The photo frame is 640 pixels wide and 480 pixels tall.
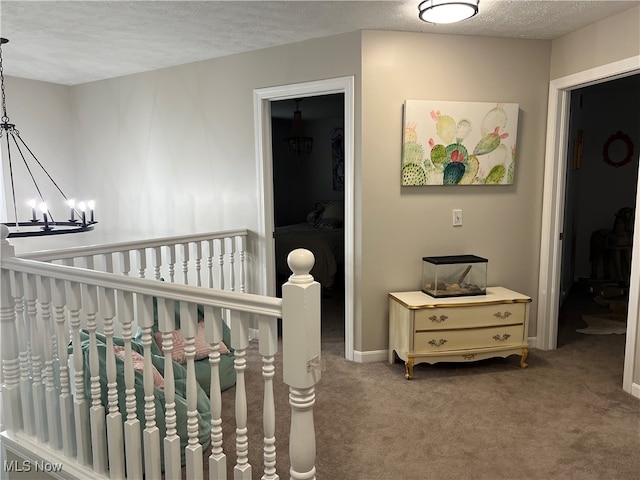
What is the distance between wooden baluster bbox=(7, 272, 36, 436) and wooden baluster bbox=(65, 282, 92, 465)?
1.37 feet

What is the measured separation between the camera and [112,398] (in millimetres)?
1779

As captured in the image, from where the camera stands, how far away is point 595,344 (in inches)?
142

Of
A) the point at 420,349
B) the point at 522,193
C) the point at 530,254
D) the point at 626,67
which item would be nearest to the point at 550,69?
the point at 626,67

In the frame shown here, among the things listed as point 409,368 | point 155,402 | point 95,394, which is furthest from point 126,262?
point 409,368

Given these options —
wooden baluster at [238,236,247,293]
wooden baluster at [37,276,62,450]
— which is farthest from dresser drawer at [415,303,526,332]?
wooden baluster at [37,276,62,450]

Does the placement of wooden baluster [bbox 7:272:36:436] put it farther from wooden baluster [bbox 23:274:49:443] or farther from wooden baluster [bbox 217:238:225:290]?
wooden baluster [bbox 217:238:225:290]

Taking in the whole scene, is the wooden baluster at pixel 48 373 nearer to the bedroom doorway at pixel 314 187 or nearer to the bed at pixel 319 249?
the bedroom doorway at pixel 314 187

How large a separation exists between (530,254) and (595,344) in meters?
0.89

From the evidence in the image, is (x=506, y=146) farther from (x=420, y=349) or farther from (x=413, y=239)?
(x=420, y=349)

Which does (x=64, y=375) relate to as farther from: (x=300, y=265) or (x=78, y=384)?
(x=300, y=265)

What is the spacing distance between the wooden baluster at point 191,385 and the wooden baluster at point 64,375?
2.35 feet

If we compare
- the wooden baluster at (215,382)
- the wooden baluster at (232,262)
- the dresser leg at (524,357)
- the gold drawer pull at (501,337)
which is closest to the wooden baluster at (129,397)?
the wooden baluster at (215,382)

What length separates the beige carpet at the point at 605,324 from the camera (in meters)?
3.91

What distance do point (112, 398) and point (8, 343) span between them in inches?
30.5
